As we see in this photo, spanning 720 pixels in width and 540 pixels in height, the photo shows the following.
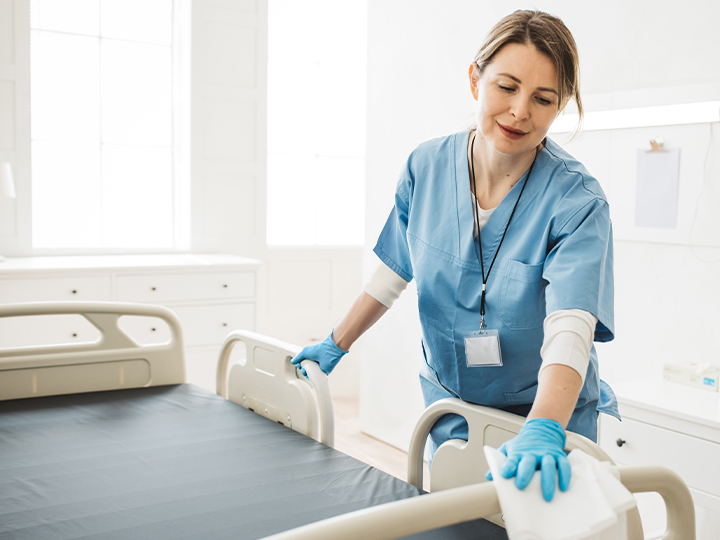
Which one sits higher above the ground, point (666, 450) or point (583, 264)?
point (583, 264)

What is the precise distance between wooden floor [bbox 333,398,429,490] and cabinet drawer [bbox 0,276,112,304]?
53.1 inches

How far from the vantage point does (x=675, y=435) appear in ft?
6.04

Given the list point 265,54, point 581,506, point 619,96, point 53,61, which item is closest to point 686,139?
point 619,96

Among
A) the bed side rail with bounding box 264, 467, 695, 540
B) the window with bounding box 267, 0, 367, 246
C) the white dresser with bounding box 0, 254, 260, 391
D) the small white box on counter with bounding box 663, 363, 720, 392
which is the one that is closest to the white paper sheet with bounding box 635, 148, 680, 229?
the small white box on counter with bounding box 663, 363, 720, 392

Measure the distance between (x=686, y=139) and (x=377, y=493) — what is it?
4.93 feet

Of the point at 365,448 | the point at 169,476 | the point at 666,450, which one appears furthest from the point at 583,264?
the point at 365,448

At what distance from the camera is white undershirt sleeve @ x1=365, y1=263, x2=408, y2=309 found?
158cm

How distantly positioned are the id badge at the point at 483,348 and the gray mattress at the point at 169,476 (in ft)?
0.88

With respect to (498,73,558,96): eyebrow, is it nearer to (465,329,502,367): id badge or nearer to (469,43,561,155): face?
(469,43,561,155): face

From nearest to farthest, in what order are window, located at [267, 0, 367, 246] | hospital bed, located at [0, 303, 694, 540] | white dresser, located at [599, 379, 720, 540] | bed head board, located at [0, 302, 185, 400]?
hospital bed, located at [0, 303, 694, 540], white dresser, located at [599, 379, 720, 540], bed head board, located at [0, 302, 185, 400], window, located at [267, 0, 367, 246]

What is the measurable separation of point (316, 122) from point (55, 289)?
6.73ft

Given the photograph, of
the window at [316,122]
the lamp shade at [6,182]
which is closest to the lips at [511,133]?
the lamp shade at [6,182]

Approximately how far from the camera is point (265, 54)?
13.4 feet

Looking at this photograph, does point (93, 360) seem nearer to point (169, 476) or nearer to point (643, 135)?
point (169, 476)
